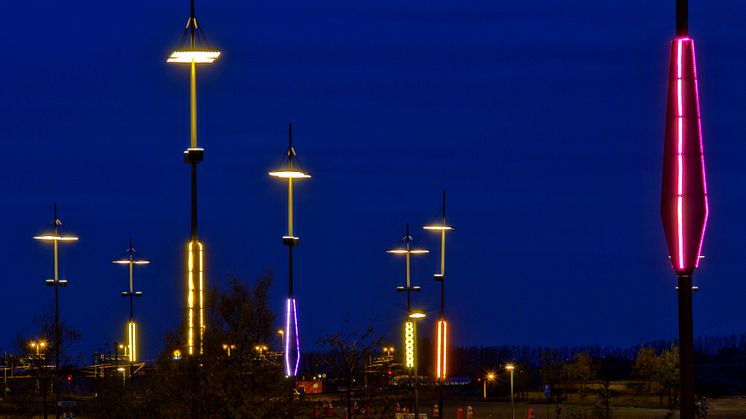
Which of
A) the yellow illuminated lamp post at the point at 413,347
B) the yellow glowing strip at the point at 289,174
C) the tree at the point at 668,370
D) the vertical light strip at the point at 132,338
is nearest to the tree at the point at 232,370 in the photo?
the yellow glowing strip at the point at 289,174

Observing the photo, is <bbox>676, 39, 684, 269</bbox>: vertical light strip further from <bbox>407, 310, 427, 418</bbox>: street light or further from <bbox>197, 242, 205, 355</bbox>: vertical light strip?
<bbox>407, 310, 427, 418</bbox>: street light

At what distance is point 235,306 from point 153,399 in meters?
6.53

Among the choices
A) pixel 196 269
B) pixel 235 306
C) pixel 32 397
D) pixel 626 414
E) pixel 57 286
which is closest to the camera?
pixel 196 269

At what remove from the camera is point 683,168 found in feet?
54.0

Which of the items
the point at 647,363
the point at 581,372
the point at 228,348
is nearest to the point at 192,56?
the point at 228,348

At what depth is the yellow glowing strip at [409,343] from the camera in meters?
51.5

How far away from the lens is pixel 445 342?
200ft

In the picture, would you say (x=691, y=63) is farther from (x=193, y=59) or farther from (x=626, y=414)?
(x=626, y=414)

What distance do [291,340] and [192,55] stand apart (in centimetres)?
1442

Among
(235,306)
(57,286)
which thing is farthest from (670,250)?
(57,286)

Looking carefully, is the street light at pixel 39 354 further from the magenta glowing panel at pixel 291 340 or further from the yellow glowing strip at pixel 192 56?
the yellow glowing strip at pixel 192 56

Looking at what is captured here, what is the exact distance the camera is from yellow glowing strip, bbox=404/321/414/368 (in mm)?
51531

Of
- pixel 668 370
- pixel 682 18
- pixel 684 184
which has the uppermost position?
pixel 682 18

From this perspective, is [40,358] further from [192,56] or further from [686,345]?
[686,345]
